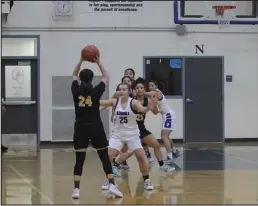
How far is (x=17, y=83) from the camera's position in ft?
60.0

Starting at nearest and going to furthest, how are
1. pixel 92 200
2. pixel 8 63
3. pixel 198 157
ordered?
1. pixel 92 200
2. pixel 198 157
3. pixel 8 63

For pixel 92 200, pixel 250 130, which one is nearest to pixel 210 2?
pixel 250 130

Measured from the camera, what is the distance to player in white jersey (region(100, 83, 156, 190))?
9984 millimetres

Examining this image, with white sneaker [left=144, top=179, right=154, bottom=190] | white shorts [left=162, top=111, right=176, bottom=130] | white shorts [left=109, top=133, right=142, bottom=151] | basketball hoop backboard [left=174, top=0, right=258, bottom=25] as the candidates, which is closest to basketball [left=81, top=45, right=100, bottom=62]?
white shorts [left=109, top=133, right=142, bottom=151]

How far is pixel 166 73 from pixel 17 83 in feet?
14.6

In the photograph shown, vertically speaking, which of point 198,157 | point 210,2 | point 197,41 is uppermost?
point 210,2

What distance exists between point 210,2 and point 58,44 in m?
4.67

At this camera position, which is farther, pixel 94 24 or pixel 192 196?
Answer: pixel 94 24

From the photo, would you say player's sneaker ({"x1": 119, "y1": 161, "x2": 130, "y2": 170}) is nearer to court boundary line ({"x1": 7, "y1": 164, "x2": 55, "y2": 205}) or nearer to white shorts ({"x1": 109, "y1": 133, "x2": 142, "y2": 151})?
court boundary line ({"x1": 7, "y1": 164, "x2": 55, "y2": 205})

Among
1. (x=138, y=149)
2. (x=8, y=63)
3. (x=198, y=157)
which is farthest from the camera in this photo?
(x=8, y=63)

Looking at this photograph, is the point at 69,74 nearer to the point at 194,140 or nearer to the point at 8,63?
the point at 8,63

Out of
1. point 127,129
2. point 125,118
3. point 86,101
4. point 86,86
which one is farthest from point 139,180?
point 86,86

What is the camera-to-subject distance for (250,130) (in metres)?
19.1

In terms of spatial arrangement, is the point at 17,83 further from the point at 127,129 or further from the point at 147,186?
the point at 147,186
